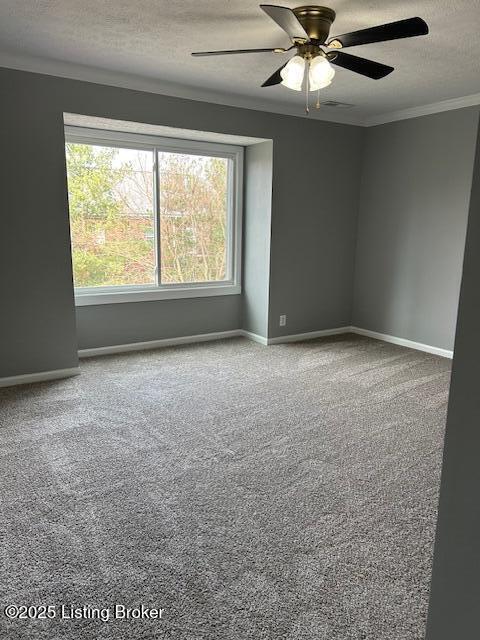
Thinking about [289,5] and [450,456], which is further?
[289,5]

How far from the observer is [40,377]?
3.84m

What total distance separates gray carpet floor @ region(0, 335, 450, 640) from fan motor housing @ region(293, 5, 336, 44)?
237cm

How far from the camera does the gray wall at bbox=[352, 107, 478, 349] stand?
14.7 feet

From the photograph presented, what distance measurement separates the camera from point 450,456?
3.08 ft

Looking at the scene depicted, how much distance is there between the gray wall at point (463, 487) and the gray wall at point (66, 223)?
351 cm

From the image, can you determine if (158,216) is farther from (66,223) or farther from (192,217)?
(66,223)

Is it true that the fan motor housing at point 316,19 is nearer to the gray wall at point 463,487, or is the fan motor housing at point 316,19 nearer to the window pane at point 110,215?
the gray wall at point 463,487

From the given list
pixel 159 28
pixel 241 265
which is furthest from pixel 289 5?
pixel 241 265

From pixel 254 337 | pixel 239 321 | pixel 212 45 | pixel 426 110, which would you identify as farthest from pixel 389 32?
pixel 239 321

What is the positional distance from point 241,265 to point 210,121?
162 cm

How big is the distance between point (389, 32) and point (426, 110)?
272cm

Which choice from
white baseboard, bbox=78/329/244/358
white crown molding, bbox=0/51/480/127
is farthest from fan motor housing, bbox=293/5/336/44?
white baseboard, bbox=78/329/244/358

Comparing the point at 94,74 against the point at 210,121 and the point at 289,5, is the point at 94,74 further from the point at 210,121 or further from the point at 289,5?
the point at 289,5

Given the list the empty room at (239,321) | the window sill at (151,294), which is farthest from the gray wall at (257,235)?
the window sill at (151,294)
